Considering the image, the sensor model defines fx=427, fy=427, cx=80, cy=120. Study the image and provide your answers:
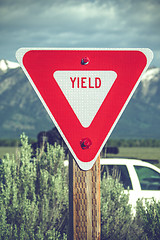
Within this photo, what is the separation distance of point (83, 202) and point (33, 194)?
11.8 ft

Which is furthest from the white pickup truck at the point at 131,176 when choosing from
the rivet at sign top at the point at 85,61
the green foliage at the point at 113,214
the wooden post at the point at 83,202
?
the rivet at sign top at the point at 85,61

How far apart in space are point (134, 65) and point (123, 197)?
4.11m

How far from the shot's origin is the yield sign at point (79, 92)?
249 centimetres

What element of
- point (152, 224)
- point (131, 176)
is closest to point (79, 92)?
point (152, 224)

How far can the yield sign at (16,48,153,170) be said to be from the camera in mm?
2486

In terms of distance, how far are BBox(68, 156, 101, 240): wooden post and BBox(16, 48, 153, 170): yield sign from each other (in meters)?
0.07

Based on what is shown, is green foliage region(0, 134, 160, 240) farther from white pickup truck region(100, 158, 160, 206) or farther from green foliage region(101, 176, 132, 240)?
white pickup truck region(100, 158, 160, 206)

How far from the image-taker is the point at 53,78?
8.23 feet

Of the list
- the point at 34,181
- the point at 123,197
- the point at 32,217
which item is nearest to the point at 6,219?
the point at 32,217

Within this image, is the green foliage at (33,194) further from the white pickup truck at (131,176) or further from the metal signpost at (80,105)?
the metal signpost at (80,105)

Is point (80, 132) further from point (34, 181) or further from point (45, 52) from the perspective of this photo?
point (34, 181)

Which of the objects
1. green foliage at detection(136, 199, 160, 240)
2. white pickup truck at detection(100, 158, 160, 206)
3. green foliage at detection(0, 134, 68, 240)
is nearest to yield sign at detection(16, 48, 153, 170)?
green foliage at detection(0, 134, 68, 240)

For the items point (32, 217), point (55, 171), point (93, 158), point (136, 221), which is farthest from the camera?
point (55, 171)

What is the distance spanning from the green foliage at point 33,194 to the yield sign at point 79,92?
9.04 feet
